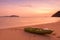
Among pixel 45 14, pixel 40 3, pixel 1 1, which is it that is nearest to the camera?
pixel 45 14

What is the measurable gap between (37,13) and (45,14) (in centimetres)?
10

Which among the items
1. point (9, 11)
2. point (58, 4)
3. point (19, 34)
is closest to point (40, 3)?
point (58, 4)

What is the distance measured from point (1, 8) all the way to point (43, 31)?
4.09 ft

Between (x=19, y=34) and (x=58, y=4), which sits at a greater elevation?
(x=58, y=4)

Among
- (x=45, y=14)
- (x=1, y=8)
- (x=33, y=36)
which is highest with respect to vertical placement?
(x=1, y=8)

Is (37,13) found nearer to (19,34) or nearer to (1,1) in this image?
(1,1)

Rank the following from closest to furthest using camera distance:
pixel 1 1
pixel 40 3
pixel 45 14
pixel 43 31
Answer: pixel 43 31, pixel 45 14, pixel 1 1, pixel 40 3

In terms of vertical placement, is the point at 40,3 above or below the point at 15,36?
above

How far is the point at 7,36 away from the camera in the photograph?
2.34 ft

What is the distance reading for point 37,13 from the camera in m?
1.81

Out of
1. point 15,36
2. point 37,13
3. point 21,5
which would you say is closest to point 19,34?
point 15,36

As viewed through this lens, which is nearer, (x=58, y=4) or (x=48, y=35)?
(x=48, y=35)

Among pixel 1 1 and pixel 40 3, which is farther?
pixel 40 3

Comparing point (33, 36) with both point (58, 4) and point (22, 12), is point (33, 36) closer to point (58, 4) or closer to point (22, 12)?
point (22, 12)
